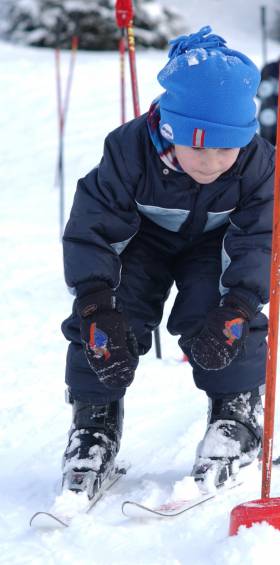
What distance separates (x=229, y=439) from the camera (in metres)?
2.19

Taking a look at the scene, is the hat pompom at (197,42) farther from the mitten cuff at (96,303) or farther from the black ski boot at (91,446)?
the black ski boot at (91,446)

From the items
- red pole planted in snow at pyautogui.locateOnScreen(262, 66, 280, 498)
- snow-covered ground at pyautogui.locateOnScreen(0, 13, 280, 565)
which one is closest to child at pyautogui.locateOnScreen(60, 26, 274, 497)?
snow-covered ground at pyautogui.locateOnScreen(0, 13, 280, 565)

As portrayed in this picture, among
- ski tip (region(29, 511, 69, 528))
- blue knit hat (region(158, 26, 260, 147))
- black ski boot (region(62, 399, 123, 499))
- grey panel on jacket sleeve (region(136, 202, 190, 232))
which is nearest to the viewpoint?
ski tip (region(29, 511, 69, 528))

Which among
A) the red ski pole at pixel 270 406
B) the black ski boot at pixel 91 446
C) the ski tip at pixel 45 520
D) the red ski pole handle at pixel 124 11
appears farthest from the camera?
the red ski pole handle at pixel 124 11

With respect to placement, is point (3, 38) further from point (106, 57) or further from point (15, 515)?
point (15, 515)

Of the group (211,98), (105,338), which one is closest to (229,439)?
(105,338)

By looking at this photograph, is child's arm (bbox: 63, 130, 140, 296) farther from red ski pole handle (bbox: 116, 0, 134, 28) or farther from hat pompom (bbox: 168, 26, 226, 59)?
red ski pole handle (bbox: 116, 0, 134, 28)

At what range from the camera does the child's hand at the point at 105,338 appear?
2061 mm

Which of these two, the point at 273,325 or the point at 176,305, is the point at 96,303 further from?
the point at 273,325

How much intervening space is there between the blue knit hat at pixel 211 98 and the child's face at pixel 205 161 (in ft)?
0.13

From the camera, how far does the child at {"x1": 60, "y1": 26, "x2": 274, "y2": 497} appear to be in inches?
80.0

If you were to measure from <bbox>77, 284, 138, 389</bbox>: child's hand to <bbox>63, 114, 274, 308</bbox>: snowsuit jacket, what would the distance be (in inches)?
2.6

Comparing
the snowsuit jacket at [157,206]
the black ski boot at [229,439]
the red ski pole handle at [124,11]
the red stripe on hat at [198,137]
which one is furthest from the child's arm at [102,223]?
the red ski pole handle at [124,11]

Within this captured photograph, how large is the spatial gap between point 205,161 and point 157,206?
0.76 ft
